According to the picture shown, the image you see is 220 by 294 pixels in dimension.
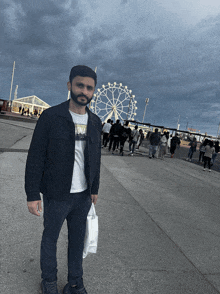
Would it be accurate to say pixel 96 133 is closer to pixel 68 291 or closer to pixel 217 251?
pixel 68 291

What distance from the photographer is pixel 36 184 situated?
1.77m

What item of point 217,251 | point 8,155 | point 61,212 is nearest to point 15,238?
point 61,212

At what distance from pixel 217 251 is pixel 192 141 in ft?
43.8

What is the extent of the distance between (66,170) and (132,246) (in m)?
1.73

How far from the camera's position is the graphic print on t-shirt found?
181cm

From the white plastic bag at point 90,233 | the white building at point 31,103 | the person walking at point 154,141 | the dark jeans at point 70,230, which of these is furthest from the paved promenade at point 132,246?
the white building at point 31,103

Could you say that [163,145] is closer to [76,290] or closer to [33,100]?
[76,290]

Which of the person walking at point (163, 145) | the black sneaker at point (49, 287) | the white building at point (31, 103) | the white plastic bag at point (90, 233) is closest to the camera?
the black sneaker at point (49, 287)

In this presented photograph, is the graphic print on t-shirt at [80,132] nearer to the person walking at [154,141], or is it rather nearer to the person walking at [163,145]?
the person walking at [154,141]

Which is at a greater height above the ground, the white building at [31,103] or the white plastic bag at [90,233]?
the white building at [31,103]

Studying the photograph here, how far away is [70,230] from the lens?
193 centimetres

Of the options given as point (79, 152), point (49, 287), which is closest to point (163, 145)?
point (79, 152)

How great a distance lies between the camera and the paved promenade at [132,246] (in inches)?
88.7

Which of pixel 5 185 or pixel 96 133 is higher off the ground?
pixel 96 133
